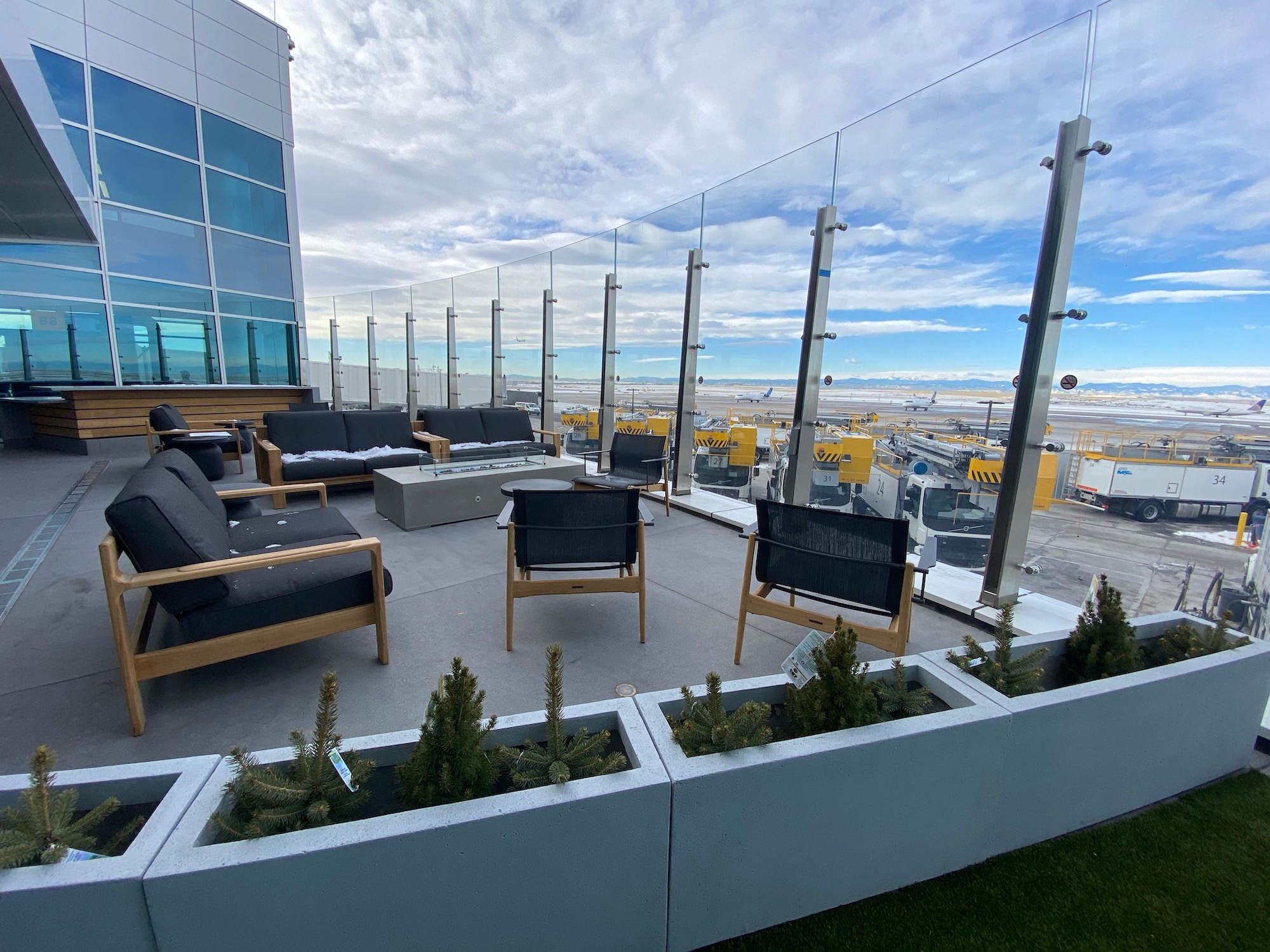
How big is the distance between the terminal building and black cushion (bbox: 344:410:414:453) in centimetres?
415

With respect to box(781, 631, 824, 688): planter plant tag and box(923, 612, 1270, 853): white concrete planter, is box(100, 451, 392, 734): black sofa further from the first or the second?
box(923, 612, 1270, 853): white concrete planter

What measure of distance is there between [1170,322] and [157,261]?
42.1 ft

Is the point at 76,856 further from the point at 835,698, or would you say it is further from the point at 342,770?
the point at 835,698

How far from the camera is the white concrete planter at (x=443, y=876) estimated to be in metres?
0.93

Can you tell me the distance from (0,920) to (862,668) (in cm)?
173

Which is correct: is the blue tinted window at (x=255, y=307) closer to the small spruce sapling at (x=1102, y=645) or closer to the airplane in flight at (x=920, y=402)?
the airplane in flight at (x=920, y=402)

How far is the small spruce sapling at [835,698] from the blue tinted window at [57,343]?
37.6ft

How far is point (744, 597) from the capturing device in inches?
100

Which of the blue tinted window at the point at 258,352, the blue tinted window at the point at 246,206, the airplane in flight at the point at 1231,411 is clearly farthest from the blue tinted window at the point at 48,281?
the airplane in flight at the point at 1231,411

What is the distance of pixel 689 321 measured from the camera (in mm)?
5625

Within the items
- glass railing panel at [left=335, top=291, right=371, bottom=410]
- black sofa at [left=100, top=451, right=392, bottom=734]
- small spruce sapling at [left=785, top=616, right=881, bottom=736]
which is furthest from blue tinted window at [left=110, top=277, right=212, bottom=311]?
small spruce sapling at [left=785, top=616, right=881, bottom=736]

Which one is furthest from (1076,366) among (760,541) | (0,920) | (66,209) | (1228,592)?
(66,209)

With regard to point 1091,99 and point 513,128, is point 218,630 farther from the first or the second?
point 513,128

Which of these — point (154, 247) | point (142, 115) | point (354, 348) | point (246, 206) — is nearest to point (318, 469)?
point (154, 247)
